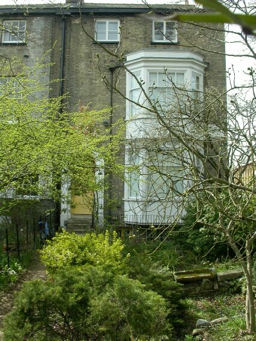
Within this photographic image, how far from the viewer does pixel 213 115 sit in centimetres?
870

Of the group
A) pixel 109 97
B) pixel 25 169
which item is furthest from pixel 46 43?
pixel 25 169

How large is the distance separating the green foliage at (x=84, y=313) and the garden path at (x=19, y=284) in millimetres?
2201

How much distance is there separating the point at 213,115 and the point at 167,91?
16.2 feet

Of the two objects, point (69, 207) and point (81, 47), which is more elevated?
point (81, 47)

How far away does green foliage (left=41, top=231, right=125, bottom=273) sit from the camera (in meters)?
6.81

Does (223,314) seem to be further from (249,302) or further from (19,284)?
(19,284)

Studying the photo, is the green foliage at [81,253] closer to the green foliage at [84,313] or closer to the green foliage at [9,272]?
the green foliage at [9,272]

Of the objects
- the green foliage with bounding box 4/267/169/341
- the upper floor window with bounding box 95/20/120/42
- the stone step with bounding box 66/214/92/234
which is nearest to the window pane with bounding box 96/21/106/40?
the upper floor window with bounding box 95/20/120/42

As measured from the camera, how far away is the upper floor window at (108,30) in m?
16.5

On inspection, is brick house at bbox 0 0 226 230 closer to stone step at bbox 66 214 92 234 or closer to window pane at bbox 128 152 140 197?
stone step at bbox 66 214 92 234

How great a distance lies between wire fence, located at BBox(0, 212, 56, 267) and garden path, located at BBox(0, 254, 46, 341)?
1.45ft

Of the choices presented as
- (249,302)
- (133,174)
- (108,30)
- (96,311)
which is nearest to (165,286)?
(249,302)

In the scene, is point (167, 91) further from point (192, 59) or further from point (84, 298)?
point (84, 298)

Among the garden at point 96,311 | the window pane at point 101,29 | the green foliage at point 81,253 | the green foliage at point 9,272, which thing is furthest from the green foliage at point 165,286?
the window pane at point 101,29
